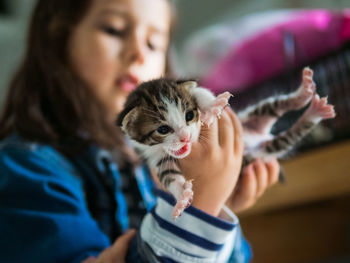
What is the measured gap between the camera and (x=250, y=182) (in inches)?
18.0

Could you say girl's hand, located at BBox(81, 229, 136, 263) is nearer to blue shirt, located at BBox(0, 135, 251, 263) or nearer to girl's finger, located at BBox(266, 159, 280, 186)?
blue shirt, located at BBox(0, 135, 251, 263)

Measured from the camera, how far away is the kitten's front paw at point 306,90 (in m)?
0.37

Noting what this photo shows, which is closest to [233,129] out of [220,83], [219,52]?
[220,83]

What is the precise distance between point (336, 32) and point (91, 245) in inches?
28.9

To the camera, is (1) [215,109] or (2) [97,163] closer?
(1) [215,109]

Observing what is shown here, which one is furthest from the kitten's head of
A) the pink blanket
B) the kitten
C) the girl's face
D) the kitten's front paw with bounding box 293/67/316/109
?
the pink blanket

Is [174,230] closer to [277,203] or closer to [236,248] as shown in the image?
[236,248]

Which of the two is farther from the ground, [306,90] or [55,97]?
[306,90]

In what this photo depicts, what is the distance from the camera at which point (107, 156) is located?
2.52 ft

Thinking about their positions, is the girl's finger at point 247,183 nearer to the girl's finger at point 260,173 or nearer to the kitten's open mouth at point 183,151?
the girl's finger at point 260,173

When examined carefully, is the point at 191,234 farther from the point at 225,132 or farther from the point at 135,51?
the point at 135,51

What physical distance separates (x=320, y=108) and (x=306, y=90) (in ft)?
0.11

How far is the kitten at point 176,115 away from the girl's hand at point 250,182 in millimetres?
22

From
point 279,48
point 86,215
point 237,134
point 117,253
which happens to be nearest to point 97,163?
point 86,215
